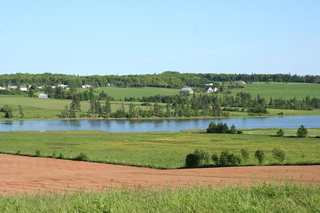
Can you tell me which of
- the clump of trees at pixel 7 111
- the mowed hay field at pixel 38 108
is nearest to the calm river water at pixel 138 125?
the clump of trees at pixel 7 111

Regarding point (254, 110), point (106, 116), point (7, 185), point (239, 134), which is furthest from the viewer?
point (254, 110)

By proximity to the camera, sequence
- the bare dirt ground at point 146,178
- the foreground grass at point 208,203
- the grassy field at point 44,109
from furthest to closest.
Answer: the grassy field at point 44,109 < the bare dirt ground at point 146,178 < the foreground grass at point 208,203

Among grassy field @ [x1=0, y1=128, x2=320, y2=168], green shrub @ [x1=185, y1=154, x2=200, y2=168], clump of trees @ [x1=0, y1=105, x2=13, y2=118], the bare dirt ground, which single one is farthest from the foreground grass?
clump of trees @ [x1=0, y1=105, x2=13, y2=118]

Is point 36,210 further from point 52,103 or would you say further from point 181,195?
point 52,103

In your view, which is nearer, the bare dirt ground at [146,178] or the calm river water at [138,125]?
the bare dirt ground at [146,178]

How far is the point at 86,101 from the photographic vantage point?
622 feet

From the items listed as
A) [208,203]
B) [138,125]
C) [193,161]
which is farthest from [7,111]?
[208,203]

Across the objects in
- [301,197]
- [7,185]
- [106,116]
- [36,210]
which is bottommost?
[106,116]

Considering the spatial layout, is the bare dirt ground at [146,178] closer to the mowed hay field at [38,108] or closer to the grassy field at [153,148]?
the grassy field at [153,148]

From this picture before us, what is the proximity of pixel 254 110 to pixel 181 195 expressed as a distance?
506 feet

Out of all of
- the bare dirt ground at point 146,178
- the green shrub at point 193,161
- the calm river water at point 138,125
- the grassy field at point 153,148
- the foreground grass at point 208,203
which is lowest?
the calm river water at point 138,125

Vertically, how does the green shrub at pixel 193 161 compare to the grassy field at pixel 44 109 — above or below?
above

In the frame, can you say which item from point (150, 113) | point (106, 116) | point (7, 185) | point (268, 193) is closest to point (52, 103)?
point (106, 116)

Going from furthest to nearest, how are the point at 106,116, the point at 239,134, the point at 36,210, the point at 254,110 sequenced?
the point at 254,110
the point at 106,116
the point at 239,134
the point at 36,210
